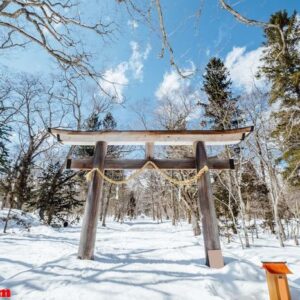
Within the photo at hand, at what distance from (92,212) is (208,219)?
8.24 ft

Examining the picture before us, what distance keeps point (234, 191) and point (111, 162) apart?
8.30 meters

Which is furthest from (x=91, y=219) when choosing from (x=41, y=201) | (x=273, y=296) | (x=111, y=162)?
(x=41, y=201)

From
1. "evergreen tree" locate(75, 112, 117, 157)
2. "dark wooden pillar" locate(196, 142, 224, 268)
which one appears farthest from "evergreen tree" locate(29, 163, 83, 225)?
"dark wooden pillar" locate(196, 142, 224, 268)

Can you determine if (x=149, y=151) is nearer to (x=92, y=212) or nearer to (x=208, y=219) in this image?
(x=92, y=212)

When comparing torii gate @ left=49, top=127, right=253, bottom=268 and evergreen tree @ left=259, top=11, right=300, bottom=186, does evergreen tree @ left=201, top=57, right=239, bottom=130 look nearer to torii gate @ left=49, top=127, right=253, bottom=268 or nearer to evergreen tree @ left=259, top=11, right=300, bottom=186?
evergreen tree @ left=259, top=11, right=300, bottom=186

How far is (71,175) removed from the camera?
15766 millimetres

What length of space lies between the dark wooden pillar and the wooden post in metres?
2.31

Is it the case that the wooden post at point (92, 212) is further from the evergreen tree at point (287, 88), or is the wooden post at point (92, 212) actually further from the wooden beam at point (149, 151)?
the evergreen tree at point (287, 88)

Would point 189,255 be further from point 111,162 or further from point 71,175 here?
point 71,175

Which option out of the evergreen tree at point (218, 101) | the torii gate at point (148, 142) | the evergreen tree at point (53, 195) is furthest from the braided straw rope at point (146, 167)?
the evergreen tree at point (53, 195)

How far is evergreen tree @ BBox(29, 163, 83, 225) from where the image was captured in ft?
46.4

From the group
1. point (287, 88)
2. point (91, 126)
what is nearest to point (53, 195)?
point (91, 126)

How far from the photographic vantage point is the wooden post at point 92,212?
443 centimetres

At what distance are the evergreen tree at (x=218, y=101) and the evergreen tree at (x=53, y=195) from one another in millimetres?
10767
